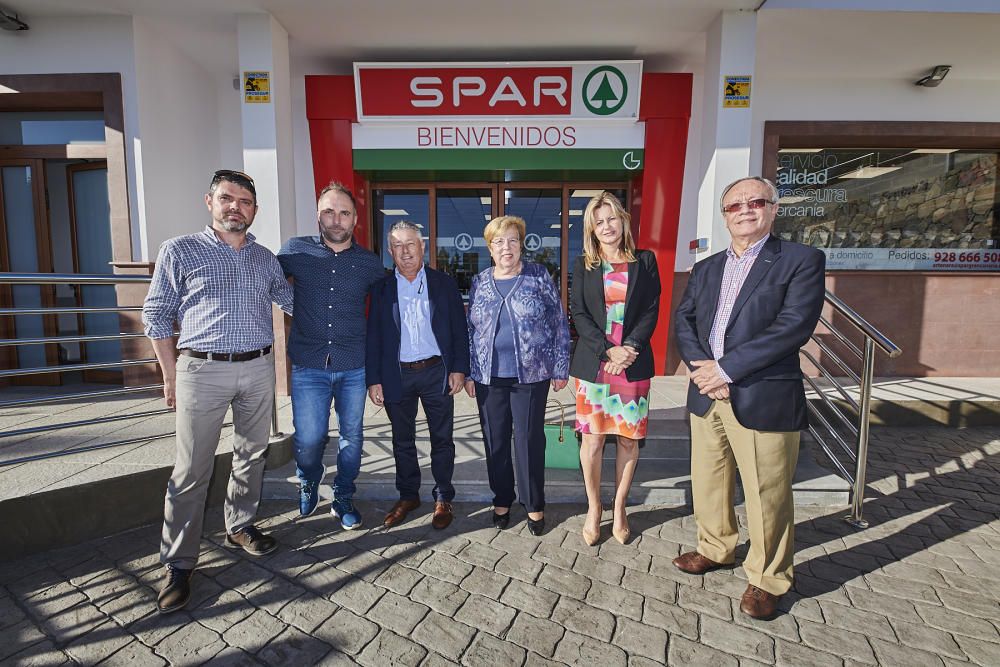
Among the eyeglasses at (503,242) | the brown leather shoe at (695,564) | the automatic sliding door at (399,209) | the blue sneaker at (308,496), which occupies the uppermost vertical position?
the automatic sliding door at (399,209)

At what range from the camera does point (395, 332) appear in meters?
2.73

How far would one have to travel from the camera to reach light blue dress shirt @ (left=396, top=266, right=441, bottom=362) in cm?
276

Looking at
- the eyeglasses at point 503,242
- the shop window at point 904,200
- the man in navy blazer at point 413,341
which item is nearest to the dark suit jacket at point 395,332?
the man in navy blazer at point 413,341

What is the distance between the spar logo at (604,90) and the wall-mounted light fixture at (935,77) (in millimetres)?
3833

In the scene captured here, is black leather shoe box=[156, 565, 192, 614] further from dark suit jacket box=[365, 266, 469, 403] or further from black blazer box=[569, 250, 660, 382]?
black blazer box=[569, 250, 660, 382]

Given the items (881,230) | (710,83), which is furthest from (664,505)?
(881,230)

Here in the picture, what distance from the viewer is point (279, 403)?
4.89 m

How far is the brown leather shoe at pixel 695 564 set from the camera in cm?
246

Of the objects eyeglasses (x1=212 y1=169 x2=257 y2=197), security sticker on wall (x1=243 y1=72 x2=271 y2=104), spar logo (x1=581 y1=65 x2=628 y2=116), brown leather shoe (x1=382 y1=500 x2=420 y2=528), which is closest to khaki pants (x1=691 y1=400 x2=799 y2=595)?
brown leather shoe (x1=382 y1=500 x2=420 y2=528)

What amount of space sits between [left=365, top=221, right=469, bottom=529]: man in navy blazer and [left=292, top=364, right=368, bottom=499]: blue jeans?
0.44ft

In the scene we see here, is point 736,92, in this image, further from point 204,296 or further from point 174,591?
point 174,591

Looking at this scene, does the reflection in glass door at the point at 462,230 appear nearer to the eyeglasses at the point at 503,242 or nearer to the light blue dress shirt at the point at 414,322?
the light blue dress shirt at the point at 414,322

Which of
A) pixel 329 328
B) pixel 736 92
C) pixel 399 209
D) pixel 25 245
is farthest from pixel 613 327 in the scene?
pixel 25 245

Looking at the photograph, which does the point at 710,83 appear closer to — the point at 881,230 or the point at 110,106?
the point at 881,230
